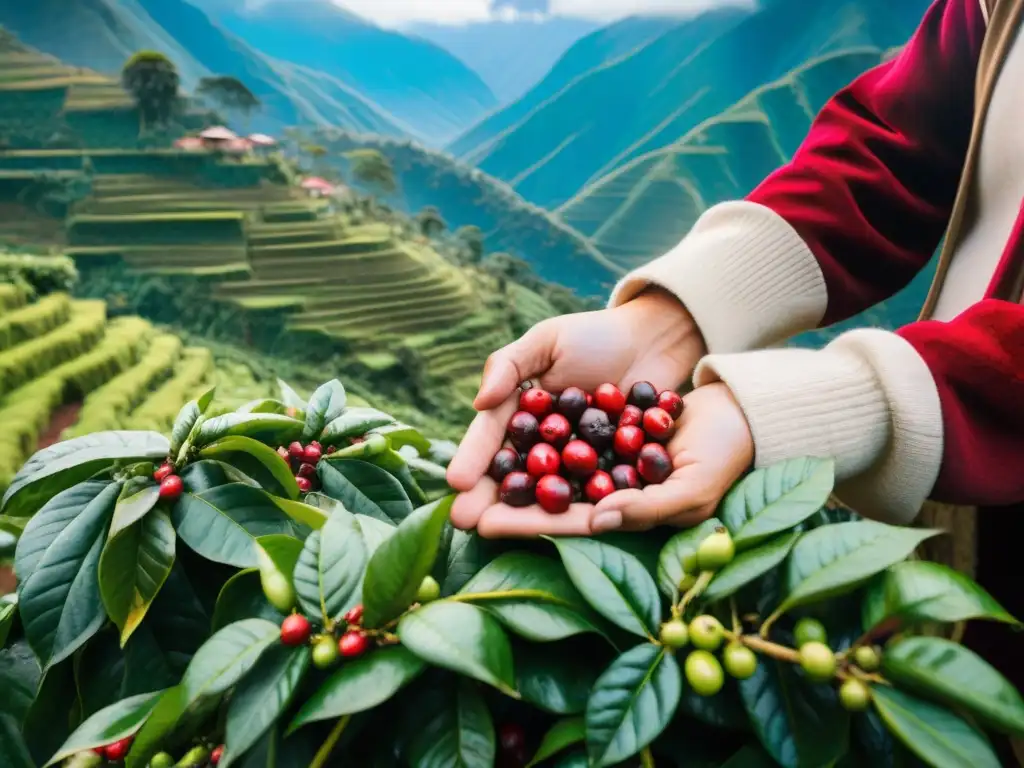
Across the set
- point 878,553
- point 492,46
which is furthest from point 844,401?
point 492,46

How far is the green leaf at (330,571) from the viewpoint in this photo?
0.34 meters

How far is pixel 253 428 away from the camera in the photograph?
1.70 ft

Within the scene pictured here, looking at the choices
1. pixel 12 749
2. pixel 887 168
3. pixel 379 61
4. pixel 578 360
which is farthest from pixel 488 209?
pixel 12 749

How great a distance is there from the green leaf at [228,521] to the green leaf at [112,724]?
0.30 ft

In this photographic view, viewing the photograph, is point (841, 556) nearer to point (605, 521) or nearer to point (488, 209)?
point (605, 521)

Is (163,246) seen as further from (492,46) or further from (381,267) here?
(492,46)

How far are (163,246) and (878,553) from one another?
30.8ft

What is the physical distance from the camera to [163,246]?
8.01 m

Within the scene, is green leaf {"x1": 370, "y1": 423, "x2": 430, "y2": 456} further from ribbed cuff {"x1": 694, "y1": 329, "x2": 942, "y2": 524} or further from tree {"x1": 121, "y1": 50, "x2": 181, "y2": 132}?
tree {"x1": 121, "y1": 50, "x2": 181, "y2": 132}

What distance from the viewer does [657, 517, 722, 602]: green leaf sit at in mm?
346

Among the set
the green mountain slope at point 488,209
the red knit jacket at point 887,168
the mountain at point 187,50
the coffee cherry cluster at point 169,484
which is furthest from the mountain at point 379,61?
the coffee cherry cluster at point 169,484

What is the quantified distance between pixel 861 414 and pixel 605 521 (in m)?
0.26

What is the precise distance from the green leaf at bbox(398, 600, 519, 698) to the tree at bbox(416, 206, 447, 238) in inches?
414

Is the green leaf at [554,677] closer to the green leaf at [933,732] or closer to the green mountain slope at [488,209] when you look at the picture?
the green leaf at [933,732]
